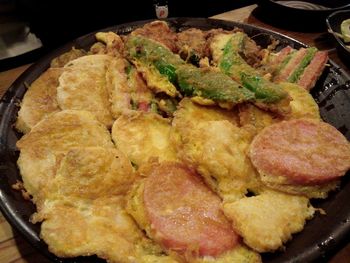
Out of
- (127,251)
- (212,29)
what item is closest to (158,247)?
(127,251)

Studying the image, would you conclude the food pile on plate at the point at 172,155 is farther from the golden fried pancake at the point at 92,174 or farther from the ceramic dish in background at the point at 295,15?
the ceramic dish in background at the point at 295,15

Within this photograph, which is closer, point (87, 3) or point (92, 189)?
point (92, 189)

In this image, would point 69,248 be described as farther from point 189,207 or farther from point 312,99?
point 312,99

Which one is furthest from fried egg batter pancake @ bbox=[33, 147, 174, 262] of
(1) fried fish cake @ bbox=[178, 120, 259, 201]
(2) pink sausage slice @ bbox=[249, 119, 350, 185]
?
(2) pink sausage slice @ bbox=[249, 119, 350, 185]

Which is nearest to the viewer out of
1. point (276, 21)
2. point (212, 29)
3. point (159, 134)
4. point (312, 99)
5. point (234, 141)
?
point (234, 141)

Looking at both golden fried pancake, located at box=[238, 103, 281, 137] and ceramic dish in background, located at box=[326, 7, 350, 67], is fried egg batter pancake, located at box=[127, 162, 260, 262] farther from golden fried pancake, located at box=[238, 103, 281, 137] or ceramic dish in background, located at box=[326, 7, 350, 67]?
ceramic dish in background, located at box=[326, 7, 350, 67]

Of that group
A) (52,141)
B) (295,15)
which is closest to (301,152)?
(52,141)
